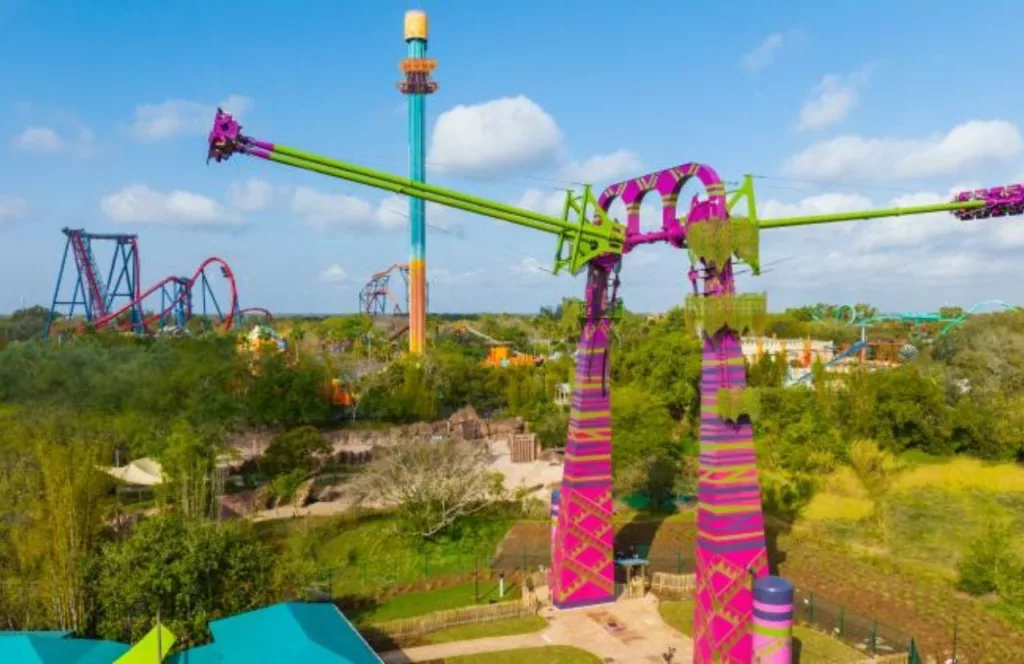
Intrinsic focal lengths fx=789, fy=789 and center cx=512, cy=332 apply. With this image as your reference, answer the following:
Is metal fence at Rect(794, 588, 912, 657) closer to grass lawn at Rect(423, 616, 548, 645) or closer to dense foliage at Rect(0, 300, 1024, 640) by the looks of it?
dense foliage at Rect(0, 300, 1024, 640)

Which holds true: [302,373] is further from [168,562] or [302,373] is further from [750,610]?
[750,610]

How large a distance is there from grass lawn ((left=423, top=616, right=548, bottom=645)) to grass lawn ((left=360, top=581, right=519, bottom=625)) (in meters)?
1.10

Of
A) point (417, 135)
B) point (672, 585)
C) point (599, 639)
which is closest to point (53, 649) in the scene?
point (599, 639)

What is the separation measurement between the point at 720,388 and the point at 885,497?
1767 centimetres

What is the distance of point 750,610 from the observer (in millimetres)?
14680

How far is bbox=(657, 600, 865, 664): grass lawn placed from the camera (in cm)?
1579

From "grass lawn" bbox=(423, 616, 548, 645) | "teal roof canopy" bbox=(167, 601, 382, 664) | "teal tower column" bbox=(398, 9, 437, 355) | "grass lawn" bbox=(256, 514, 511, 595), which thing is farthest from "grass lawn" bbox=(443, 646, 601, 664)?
"teal tower column" bbox=(398, 9, 437, 355)

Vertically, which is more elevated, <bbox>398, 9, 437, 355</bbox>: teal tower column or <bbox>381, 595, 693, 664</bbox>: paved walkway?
<bbox>398, 9, 437, 355</bbox>: teal tower column

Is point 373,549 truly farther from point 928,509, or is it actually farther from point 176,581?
point 928,509

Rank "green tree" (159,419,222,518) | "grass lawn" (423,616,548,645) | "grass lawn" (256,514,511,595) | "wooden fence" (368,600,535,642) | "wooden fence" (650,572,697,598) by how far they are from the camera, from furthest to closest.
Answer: "green tree" (159,419,222,518) → "grass lawn" (256,514,511,595) → "wooden fence" (650,572,697,598) → "grass lawn" (423,616,548,645) → "wooden fence" (368,600,535,642)

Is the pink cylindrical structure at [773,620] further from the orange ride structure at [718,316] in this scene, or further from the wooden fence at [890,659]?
the wooden fence at [890,659]

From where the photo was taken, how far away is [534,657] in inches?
626

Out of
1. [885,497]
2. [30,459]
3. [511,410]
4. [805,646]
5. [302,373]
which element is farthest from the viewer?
[511,410]

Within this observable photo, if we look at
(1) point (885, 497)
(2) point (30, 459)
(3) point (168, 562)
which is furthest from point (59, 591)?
(1) point (885, 497)
